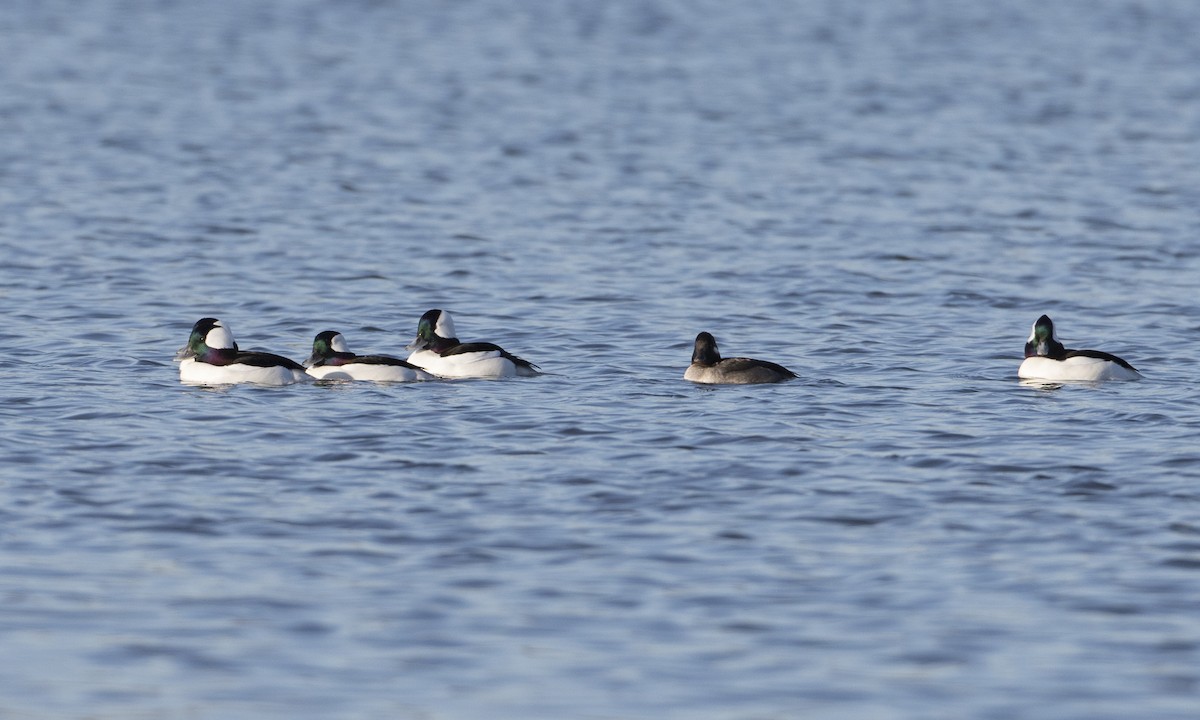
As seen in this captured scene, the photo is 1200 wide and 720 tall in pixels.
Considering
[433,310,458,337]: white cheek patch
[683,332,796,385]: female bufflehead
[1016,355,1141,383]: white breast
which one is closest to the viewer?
[683,332,796,385]: female bufflehead

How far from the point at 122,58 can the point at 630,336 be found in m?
37.0

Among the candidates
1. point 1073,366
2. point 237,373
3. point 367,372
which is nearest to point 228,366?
point 237,373

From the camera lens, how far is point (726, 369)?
1912 cm

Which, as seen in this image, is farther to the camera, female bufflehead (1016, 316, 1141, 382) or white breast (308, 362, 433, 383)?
female bufflehead (1016, 316, 1141, 382)

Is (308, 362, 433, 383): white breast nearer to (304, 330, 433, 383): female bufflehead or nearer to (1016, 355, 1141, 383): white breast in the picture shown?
(304, 330, 433, 383): female bufflehead

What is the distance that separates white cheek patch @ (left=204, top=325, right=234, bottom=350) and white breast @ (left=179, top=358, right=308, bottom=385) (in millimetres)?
264

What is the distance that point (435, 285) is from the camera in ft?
85.9

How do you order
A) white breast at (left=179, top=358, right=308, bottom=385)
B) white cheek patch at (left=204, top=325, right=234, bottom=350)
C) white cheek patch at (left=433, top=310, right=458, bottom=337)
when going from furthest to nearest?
white cheek patch at (left=433, top=310, right=458, bottom=337) < white cheek patch at (left=204, top=325, right=234, bottom=350) < white breast at (left=179, top=358, right=308, bottom=385)

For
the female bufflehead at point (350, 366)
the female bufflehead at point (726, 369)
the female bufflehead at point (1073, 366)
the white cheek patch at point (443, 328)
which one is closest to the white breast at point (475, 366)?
the female bufflehead at point (350, 366)

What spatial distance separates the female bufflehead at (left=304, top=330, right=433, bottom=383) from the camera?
62.9ft

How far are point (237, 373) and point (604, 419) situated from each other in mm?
3921

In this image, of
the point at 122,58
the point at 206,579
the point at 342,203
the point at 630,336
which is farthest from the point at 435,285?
the point at 122,58

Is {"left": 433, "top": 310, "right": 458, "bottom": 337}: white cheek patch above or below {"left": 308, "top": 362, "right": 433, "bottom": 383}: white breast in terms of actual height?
above

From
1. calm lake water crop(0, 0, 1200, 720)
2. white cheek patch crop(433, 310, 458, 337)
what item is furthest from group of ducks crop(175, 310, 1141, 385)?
white cheek patch crop(433, 310, 458, 337)
